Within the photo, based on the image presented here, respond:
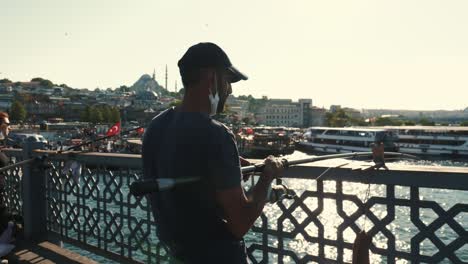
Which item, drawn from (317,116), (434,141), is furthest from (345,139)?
(317,116)

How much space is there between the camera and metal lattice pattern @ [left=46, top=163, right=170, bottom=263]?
3863 mm

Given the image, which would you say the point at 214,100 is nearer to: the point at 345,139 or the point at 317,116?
the point at 345,139

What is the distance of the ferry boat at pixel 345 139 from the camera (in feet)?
192

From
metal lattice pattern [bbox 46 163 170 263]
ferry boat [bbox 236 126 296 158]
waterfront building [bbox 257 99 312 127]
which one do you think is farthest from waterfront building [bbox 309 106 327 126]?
metal lattice pattern [bbox 46 163 170 263]

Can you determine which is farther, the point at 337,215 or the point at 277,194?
the point at 337,215

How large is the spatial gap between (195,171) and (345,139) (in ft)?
201

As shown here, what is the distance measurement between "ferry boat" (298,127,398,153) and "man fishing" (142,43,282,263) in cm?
5451

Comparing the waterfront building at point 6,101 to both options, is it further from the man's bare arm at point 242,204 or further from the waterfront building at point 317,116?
the man's bare arm at point 242,204

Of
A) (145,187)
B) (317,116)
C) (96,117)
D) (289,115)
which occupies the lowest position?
(317,116)

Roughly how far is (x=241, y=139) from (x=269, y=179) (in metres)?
70.5

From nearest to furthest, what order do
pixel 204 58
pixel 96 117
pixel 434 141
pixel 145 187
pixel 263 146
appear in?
pixel 145 187
pixel 204 58
pixel 434 141
pixel 263 146
pixel 96 117

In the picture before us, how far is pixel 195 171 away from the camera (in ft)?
5.99

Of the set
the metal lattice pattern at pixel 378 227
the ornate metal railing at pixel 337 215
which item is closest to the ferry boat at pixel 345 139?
the ornate metal railing at pixel 337 215

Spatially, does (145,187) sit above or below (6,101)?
below
